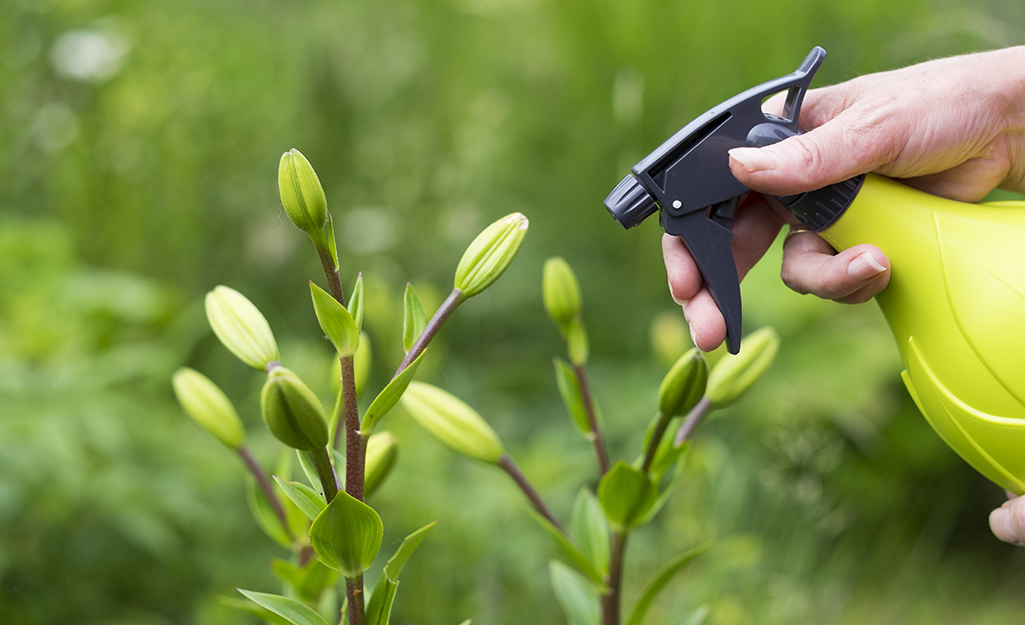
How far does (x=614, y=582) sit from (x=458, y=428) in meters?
0.14

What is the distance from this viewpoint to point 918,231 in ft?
1.43

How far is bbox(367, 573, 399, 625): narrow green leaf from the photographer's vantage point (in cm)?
36

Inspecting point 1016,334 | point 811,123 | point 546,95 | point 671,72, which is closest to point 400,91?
point 546,95

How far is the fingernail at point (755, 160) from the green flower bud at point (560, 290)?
141 mm

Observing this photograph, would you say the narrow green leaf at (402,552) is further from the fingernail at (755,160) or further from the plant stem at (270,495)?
the fingernail at (755,160)

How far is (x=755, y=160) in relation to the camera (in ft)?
1.31

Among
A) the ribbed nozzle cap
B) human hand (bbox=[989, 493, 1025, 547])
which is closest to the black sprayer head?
the ribbed nozzle cap

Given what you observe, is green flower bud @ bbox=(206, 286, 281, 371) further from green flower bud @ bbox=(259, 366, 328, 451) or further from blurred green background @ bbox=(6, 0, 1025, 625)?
blurred green background @ bbox=(6, 0, 1025, 625)

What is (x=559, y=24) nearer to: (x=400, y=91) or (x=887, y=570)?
(x=400, y=91)

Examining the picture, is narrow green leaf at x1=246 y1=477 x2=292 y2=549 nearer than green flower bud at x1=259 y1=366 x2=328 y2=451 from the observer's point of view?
No

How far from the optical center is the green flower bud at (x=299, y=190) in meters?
0.33

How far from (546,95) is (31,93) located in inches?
45.3

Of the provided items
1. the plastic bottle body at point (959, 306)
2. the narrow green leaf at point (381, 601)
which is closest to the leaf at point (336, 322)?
the narrow green leaf at point (381, 601)

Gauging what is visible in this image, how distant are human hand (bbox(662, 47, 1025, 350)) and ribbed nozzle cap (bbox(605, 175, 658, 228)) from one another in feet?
0.15
